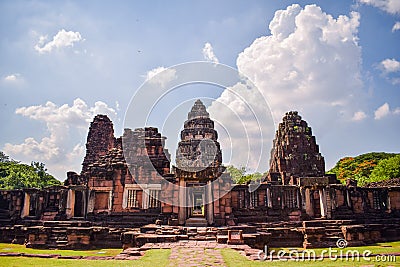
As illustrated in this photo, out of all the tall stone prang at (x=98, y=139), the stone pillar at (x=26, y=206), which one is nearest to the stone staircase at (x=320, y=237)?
the stone pillar at (x=26, y=206)

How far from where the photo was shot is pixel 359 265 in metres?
8.12

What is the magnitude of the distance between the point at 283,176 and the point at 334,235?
15462 mm

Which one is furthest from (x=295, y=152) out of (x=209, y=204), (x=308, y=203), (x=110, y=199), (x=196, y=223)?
(x=110, y=199)

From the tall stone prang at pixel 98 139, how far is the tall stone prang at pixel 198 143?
796 centimetres

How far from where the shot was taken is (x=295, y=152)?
106 feet

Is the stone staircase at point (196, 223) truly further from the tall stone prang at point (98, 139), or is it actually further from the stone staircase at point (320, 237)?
the tall stone prang at point (98, 139)

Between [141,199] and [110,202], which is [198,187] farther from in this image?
[110,202]

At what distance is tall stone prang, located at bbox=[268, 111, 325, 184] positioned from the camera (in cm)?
3139

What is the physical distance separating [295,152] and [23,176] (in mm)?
33957

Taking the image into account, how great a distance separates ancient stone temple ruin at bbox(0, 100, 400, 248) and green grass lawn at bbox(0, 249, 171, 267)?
263 centimetres

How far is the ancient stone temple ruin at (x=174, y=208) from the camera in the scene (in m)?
14.8

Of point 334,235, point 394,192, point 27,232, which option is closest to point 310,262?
point 334,235

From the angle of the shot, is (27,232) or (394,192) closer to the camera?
(27,232)

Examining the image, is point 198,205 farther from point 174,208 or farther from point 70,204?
point 174,208
